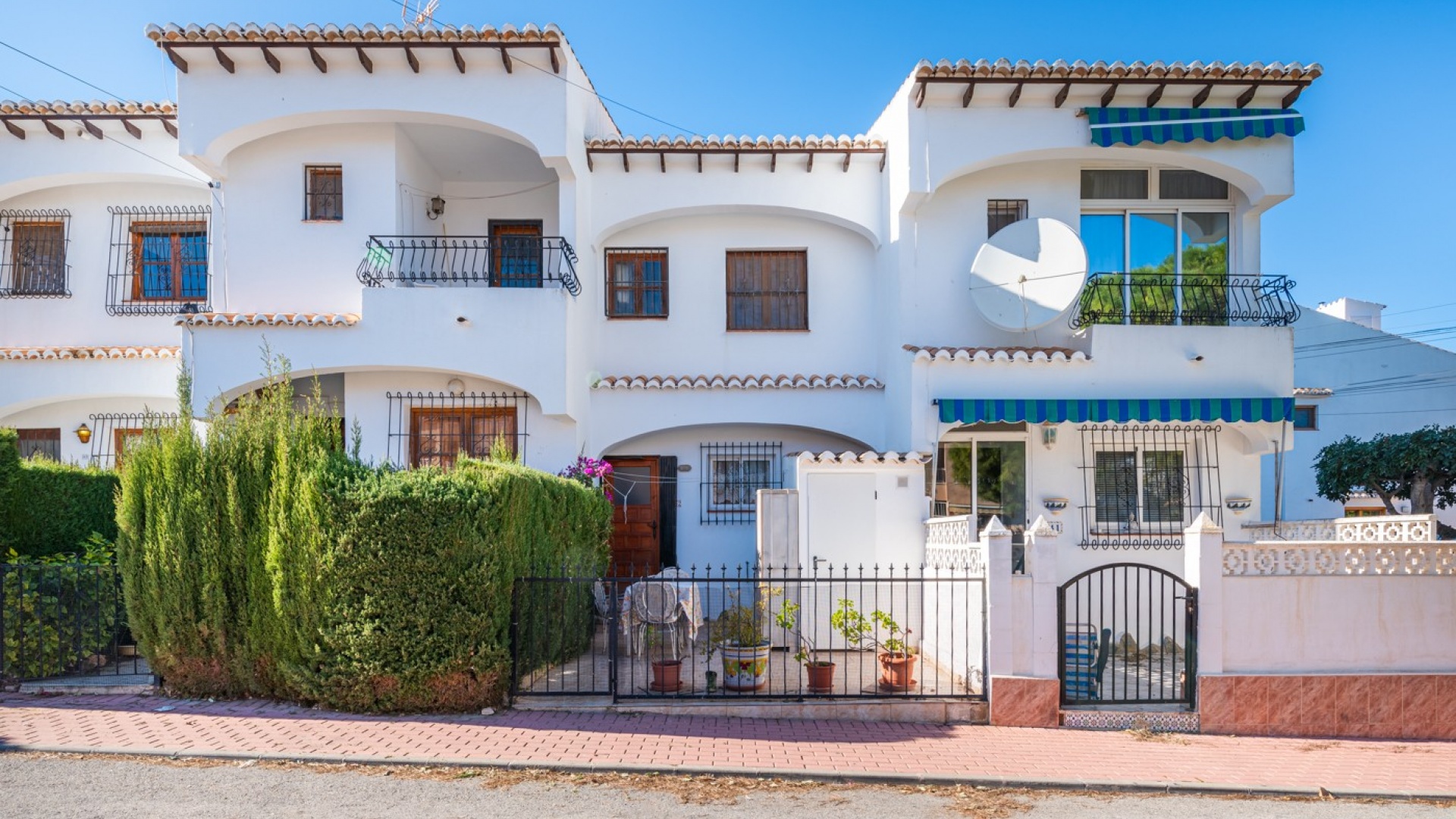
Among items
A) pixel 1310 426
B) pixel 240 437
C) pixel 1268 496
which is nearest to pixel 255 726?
pixel 240 437

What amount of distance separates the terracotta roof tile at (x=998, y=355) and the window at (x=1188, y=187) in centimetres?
360

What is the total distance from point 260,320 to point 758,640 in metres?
8.44

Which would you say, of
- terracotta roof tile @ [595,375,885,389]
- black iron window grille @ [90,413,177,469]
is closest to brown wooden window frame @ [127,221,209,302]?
black iron window grille @ [90,413,177,469]

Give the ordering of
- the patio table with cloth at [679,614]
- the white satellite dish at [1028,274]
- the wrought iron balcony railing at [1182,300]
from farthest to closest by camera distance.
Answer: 1. the wrought iron balcony railing at [1182,300]
2. the white satellite dish at [1028,274]
3. the patio table with cloth at [679,614]

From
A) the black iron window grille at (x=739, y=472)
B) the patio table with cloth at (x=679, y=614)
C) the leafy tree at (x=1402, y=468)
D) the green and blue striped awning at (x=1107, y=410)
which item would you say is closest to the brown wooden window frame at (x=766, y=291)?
the black iron window grille at (x=739, y=472)

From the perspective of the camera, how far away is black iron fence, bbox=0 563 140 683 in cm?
898

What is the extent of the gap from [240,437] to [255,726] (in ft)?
8.86

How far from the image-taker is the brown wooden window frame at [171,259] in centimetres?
1482

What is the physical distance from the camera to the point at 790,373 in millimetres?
15109

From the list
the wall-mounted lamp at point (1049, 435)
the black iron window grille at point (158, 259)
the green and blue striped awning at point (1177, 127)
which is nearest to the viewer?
the green and blue striped awning at point (1177, 127)

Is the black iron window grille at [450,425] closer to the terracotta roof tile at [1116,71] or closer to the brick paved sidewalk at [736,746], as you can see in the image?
the brick paved sidewalk at [736,746]

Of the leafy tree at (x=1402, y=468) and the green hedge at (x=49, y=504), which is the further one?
the leafy tree at (x=1402, y=468)

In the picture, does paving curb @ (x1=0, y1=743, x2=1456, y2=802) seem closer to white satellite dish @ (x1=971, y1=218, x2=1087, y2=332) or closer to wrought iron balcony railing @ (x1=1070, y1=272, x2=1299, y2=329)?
white satellite dish @ (x1=971, y1=218, x2=1087, y2=332)

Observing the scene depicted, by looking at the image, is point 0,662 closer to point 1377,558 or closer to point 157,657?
point 157,657
